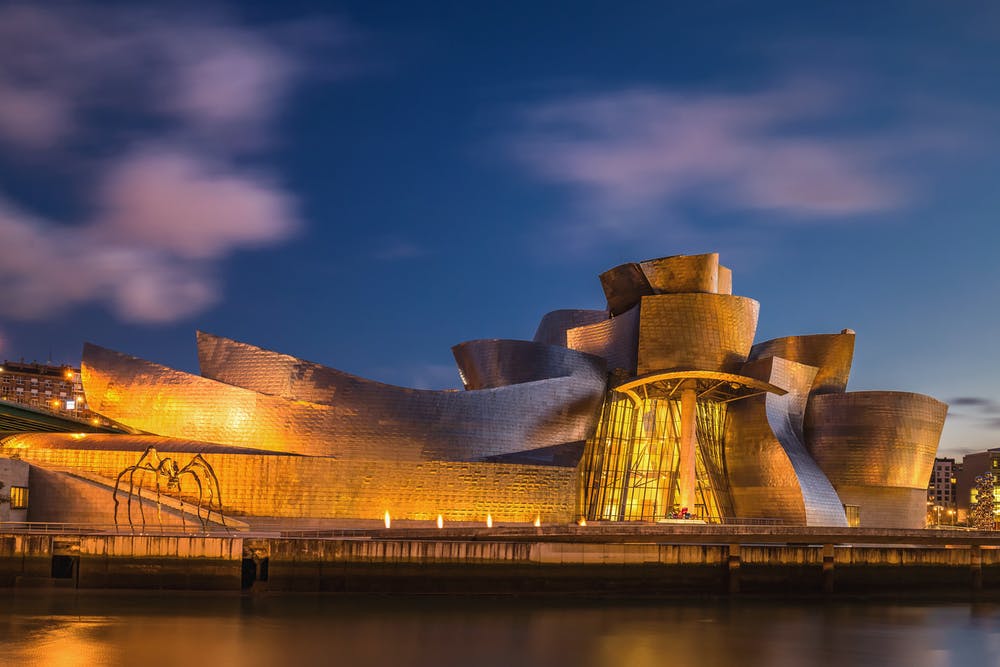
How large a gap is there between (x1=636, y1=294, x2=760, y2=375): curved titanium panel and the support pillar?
189cm

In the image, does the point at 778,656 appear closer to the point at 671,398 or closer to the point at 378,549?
the point at 378,549

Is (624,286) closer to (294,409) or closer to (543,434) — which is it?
(543,434)

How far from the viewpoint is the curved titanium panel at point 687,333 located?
46844 millimetres

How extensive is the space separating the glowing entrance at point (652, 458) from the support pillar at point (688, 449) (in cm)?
157

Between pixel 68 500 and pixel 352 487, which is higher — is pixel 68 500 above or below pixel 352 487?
below

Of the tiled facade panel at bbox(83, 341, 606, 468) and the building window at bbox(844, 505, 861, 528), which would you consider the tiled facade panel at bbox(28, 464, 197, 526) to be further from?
the building window at bbox(844, 505, 861, 528)

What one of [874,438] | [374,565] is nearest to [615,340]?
[874,438]

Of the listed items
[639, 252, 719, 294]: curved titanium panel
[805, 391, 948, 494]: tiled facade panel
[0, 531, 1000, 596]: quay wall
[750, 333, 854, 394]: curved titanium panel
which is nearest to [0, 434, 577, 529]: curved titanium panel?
[0, 531, 1000, 596]: quay wall

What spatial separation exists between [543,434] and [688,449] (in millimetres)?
6655

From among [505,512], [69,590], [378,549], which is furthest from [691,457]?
[69,590]

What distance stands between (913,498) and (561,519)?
66.3ft

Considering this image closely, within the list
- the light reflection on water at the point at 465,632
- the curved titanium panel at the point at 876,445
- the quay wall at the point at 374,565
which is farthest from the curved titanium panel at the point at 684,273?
the light reflection on water at the point at 465,632

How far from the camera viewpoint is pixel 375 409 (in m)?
39.5

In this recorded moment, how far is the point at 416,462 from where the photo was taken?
38.8 m
